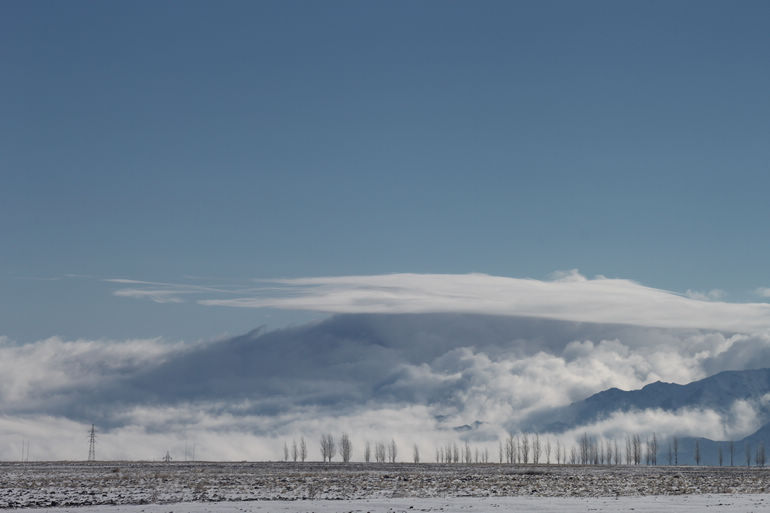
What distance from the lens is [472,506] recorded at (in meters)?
67.1

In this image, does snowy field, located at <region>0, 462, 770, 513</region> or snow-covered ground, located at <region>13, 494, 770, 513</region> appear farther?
snowy field, located at <region>0, 462, 770, 513</region>

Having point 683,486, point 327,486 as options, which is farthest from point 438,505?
point 683,486

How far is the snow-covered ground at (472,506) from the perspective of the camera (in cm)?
6391

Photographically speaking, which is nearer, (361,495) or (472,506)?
(472,506)

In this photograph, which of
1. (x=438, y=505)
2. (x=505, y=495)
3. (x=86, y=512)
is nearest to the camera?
(x=86, y=512)

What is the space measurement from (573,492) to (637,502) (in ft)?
44.1

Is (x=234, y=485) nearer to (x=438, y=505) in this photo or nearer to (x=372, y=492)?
(x=372, y=492)

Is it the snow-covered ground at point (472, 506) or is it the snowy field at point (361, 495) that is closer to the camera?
the snow-covered ground at point (472, 506)

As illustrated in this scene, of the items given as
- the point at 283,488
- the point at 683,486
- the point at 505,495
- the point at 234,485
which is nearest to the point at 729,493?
the point at 683,486

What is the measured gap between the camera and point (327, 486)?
9225cm

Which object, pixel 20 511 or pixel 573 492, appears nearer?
pixel 20 511

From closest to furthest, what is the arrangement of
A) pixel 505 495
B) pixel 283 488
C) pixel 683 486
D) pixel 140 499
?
1. pixel 140 499
2. pixel 505 495
3. pixel 283 488
4. pixel 683 486

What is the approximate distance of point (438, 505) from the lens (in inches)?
2677

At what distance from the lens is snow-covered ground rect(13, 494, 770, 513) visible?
210 ft
